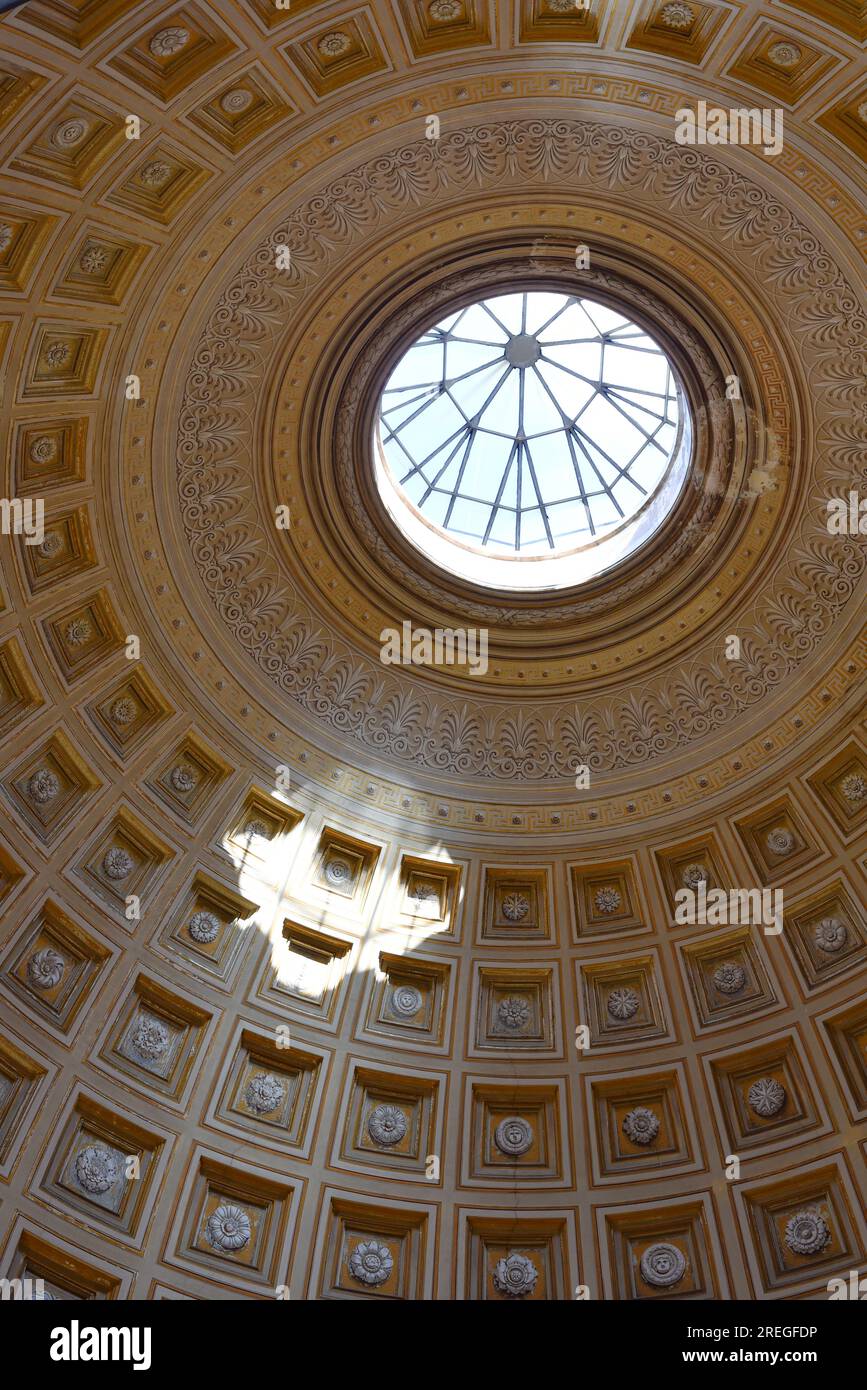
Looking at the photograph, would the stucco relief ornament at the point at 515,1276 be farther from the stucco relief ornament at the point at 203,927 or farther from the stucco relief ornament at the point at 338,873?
the stucco relief ornament at the point at 203,927

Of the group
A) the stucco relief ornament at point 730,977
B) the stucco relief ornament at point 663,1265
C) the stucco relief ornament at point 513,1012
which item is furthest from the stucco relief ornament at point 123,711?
the stucco relief ornament at point 663,1265

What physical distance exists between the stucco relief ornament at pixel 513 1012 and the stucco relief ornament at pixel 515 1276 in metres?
2.67

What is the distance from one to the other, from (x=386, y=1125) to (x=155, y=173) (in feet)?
34.7

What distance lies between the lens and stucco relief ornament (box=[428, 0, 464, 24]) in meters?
12.3

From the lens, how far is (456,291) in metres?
15.3

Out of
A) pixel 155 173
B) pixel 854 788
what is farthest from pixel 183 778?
pixel 854 788

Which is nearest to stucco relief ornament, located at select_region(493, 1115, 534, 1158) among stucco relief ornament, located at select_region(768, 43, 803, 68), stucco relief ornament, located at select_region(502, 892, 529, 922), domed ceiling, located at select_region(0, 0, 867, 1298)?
domed ceiling, located at select_region(0, 0, 867, 1298)

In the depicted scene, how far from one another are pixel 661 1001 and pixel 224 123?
35.5ft

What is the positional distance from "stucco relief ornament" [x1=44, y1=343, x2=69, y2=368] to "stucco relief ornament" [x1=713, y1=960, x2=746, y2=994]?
10.1 meters

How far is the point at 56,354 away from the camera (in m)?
13.3

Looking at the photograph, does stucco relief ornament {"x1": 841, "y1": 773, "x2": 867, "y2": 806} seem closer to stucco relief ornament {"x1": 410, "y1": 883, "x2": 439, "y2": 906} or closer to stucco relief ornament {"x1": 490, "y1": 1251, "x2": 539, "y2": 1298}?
stucco relief ornament {"x1": 410, "y1": 883, "x2": 439, "y2": 906}

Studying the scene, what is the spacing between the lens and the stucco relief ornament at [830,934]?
49.4 ft
